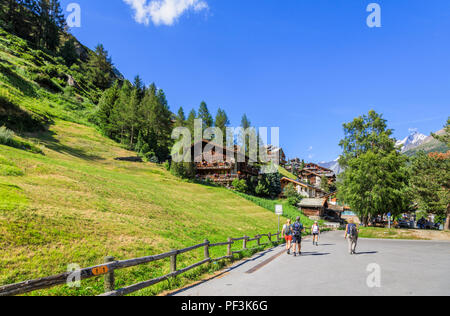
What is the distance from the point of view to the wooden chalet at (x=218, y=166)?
Result: 5684cm

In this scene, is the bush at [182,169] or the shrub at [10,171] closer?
the shrub at [10,171]

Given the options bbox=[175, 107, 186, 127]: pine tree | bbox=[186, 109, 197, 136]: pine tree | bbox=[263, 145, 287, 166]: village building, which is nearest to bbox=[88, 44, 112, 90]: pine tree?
bbox=[175, 107, 186, 127]: pine tree

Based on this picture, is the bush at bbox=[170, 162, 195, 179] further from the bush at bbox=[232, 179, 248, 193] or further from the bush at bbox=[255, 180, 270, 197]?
the bush at bbox=[255, 180, 270, 197]

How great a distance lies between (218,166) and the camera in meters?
57.3

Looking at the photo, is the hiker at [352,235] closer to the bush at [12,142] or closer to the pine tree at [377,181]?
the pine tree at [377,181]

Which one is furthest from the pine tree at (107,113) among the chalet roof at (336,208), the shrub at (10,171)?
the chalet roof at (336,208)

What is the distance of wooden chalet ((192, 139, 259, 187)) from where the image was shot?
56844 mm

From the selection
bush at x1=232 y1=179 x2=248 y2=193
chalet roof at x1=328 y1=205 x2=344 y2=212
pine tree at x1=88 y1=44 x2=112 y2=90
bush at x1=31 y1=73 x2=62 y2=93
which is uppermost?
pine tree at x1=88 y1=44 x2=112 y2=90

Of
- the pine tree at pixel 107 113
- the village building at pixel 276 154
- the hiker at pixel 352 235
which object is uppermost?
the pine tree at pixel 107 113

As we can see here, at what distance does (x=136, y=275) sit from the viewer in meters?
10.5

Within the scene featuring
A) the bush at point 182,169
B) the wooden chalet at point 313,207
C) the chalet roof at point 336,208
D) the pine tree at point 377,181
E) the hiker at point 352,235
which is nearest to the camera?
the hiker at point 352,235

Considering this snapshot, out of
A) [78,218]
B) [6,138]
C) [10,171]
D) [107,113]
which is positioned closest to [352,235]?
[78,218]
